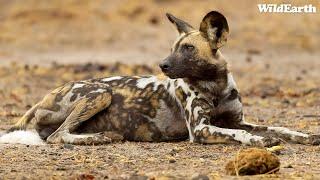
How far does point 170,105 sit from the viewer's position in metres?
6.51

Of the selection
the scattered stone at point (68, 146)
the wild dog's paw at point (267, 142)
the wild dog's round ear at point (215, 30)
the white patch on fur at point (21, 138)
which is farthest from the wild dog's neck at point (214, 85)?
the white patch on fur at point (21, 138)

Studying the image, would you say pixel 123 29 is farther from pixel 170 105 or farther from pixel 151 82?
pixel 170 105

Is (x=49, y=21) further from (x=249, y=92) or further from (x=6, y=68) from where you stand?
(x=249, y=92)

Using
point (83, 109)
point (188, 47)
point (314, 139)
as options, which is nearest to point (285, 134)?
point (314, 139)

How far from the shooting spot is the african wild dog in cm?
629

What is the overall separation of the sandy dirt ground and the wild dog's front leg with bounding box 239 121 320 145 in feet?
0.31

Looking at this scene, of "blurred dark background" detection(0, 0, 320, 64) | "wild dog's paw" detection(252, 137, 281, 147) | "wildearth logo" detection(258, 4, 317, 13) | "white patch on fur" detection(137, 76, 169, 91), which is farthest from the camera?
"wildearth logo" detection(258, 4, 317, 13)

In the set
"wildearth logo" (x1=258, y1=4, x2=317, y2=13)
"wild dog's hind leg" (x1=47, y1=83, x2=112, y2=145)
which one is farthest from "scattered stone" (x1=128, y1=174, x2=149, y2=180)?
"wildearth logo" (x1=258, y1=4, x2=317, y2=13)

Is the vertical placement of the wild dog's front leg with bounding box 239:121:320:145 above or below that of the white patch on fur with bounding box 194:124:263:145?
below

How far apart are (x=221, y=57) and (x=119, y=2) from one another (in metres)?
14.5

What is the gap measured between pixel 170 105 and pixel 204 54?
0.50 m

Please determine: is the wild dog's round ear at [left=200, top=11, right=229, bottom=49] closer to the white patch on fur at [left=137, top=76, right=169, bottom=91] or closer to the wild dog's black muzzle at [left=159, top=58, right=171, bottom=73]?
the wild dog's black muzzle at [left=159, top=58, right=171, bottom=73]

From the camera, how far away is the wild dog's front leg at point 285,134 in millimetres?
6141

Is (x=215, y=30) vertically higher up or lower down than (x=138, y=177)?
higher up
